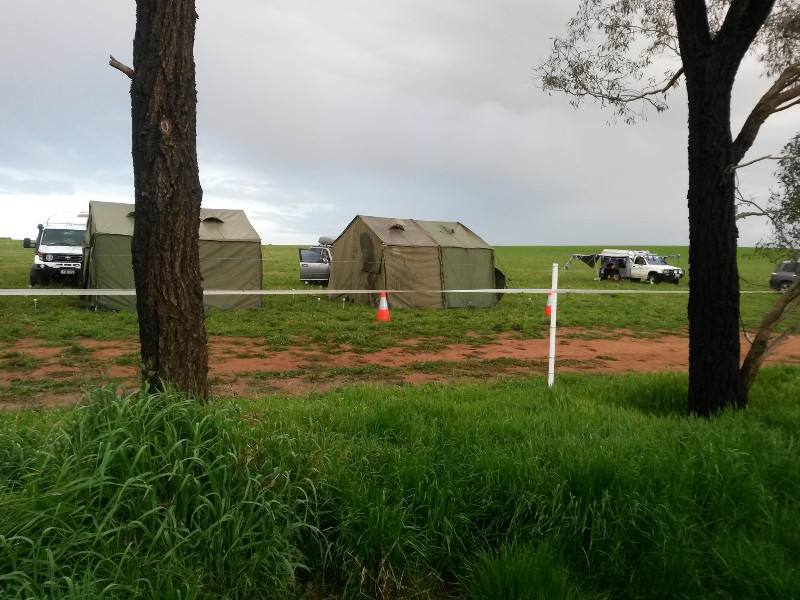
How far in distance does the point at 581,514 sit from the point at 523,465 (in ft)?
1.38

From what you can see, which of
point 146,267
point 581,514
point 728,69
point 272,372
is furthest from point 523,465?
point 272,372

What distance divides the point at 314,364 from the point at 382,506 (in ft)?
20.0

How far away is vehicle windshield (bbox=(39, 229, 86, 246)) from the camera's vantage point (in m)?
18.9

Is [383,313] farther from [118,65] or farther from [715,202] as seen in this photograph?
[118,65]

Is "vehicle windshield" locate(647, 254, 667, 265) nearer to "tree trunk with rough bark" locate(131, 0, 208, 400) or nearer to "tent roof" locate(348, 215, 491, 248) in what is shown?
"tent roof" locate(348, 215, 491, 248)

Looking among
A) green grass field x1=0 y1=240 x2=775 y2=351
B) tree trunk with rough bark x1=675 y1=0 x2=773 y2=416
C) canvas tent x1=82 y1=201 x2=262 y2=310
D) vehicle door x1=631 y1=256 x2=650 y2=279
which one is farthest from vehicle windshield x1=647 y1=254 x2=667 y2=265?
tree trunk with rough bark x1=675 y1=0 x2=773 y2=416

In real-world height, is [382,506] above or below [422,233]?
below

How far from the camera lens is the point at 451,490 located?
3.18 metres

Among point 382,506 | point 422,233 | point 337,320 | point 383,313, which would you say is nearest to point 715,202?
point 382,506

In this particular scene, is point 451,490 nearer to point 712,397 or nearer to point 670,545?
point 670,545

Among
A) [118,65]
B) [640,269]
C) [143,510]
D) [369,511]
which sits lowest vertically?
[369,511]

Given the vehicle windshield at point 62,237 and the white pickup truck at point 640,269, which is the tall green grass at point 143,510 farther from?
the white pickup truck at point 640,269

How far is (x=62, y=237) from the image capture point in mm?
19219

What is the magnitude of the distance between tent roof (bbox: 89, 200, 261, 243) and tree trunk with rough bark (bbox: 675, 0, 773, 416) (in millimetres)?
12009
